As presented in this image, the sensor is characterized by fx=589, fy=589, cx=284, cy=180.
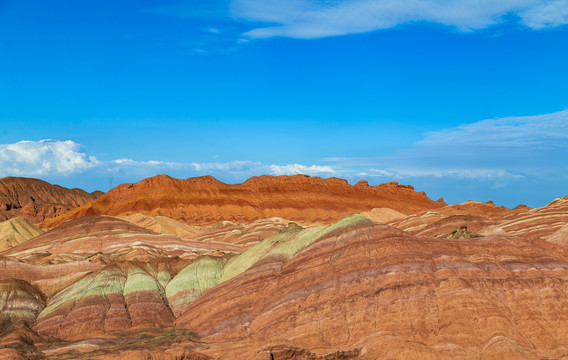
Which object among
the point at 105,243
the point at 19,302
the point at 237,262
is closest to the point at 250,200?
the point at 105,243

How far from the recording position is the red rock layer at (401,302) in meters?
30.0

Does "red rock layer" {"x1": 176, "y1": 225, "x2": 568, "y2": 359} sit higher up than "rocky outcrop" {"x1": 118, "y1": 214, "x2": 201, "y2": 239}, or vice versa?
"rocky outcrop" {"x1": 118, "y1": 214, "x2": 201, "y2": 239}

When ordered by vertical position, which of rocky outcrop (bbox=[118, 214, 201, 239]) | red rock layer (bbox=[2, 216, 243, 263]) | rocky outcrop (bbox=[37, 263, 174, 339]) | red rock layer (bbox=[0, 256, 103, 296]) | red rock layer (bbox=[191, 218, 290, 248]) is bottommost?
rocky outcrop (bbox=[37, 263, 174, 339])

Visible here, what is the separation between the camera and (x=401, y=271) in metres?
33.8

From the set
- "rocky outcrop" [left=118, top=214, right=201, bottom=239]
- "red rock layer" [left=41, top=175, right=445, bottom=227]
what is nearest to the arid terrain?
"rocky outcrop" [left=118, top=214, right=201, bottom=239]

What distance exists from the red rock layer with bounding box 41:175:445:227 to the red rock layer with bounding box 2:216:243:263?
62.4 metres

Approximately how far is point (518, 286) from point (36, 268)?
133ft

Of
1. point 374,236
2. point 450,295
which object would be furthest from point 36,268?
point 450,295

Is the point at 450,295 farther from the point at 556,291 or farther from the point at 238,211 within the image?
the point at 238,211

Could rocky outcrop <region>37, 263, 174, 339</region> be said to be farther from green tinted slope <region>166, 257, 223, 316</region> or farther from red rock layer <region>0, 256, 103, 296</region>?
red rock layer <region>0, 256, 103, 296</region>

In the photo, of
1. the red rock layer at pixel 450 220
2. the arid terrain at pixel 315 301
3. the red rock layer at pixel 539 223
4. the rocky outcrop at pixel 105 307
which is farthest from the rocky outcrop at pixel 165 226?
the rocky outcrop at pixel 105 307

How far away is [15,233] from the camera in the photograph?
344 feet

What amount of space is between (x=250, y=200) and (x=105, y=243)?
86.7m

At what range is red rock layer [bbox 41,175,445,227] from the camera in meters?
154
